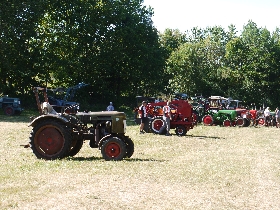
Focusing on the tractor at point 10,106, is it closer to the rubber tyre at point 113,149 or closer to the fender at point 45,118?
the fender at point 45,118

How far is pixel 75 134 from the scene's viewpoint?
1185cm

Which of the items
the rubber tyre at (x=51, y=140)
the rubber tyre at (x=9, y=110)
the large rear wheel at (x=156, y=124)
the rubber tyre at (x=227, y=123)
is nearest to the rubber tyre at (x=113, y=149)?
the rubber tyre at (x=51, y=140)

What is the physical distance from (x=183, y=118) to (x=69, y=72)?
20461 millimetres

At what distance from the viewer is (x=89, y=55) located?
40.0 m

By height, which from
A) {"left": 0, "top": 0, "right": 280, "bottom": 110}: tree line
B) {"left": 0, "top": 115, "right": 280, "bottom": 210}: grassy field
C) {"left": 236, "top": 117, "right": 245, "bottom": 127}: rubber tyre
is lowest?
{"left": 0, "top": 115, "right": 280, "bottom": 210}: grassy field

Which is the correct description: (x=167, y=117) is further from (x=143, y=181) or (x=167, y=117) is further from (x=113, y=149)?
(x=143, y=181)

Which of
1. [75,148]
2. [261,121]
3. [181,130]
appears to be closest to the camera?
[75,148]

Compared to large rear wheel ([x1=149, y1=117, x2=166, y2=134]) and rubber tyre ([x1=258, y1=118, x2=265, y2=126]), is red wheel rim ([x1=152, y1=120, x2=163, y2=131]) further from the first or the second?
Result: rubber tyre ([x1=258, y1=118, x2=265, y2=126])

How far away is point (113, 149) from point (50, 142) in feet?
5.61

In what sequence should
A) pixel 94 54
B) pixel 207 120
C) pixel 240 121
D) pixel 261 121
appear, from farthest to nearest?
1. pixel 94 54
2. pixel 261 121
3. pixel 240 121
4. pixel 207 120

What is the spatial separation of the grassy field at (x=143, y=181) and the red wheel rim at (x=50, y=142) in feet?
1.38

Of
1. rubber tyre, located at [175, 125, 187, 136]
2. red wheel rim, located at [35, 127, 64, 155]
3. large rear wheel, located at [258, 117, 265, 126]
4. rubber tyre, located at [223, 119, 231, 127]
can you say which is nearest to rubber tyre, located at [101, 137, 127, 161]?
red wheel rim, located at [35, 127, 64, 155]

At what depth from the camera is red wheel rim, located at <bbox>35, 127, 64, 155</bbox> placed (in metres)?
11.6

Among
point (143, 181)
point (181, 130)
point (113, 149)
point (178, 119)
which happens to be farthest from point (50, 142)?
point (178, 119)
